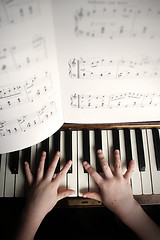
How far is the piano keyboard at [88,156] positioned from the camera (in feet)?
3.39

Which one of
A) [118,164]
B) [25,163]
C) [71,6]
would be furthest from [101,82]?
[25,163]

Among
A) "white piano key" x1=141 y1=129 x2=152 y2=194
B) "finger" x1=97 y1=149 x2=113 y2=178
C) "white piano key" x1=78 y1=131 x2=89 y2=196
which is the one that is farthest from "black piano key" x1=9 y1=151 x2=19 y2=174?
"white piano key" x1=141 y1=129 x2=152 y2=194

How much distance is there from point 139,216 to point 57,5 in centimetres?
95

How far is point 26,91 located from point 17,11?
280mm

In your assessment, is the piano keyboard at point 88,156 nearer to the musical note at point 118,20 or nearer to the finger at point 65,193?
the finger at point 65,193

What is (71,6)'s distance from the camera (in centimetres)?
51

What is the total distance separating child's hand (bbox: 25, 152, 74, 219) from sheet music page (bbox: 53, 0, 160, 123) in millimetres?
258

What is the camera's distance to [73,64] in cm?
68

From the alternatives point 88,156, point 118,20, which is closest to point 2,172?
point 88,156

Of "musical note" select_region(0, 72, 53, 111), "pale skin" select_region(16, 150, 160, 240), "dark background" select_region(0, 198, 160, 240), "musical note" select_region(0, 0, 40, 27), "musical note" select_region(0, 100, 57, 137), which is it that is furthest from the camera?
"dark background" select_region(0, 198, 160, 240)

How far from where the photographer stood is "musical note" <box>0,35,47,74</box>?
55cm

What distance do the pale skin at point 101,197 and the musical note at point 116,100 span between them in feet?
0.81

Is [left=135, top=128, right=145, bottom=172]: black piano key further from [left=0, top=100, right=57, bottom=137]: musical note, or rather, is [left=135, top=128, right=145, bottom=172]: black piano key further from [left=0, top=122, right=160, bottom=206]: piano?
[left=0, top=100, right=57, bottom=137]: musical note

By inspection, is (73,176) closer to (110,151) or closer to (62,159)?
(62,159)
